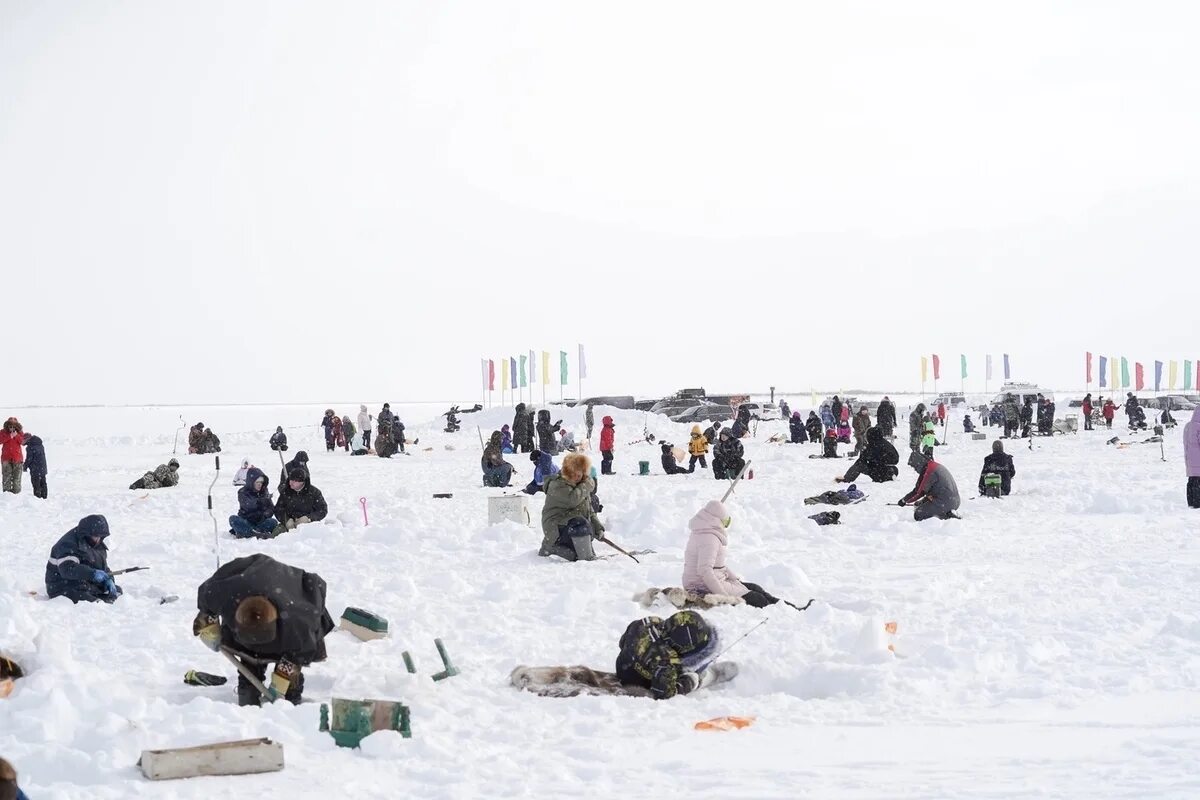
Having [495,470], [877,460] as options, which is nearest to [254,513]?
[495,470]

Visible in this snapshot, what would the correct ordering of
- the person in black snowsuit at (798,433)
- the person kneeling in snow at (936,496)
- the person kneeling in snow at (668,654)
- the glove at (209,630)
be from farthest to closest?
the person in black snowsuit at (798,433), the person kneeling in snow at (936,496), the person kneeling in snow at (668,654), the glove at (209,630)

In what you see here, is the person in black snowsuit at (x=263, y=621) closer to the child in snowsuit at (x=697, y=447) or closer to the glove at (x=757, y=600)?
the glove at (x=757, y=600)

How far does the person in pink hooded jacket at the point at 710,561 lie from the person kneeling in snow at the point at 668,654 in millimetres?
2167

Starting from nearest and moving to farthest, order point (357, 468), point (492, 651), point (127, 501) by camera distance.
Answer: point (492, 651) < point (127, 501) < point (357, 468)

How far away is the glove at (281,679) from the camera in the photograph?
19.5 feet

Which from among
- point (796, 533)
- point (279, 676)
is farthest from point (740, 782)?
point (796, 533)

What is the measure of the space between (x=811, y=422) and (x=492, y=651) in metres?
25.4

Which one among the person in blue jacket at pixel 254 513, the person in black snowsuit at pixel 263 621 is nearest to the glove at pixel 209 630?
the person in black snowsuit at pixel 263 621

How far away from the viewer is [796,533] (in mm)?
13508

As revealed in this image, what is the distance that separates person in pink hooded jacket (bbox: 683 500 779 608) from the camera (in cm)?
875

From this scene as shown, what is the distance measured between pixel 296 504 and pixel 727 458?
30.7ft

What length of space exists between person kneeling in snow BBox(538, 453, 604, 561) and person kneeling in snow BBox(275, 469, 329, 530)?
3822 mm

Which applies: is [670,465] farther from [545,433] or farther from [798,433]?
[798,433]

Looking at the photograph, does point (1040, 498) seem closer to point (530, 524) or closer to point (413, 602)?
point (530, 524)
